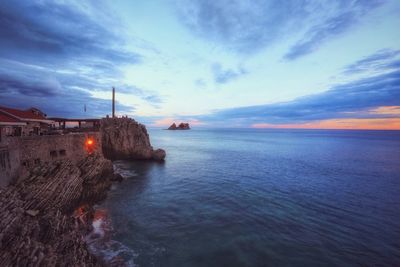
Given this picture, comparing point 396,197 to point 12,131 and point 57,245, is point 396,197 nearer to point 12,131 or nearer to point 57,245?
point 57,245

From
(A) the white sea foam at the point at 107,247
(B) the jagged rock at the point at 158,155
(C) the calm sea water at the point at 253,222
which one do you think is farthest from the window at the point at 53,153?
(B) the jagged rock at the point at 158,155

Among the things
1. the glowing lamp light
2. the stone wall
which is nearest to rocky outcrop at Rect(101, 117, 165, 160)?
the stone wall

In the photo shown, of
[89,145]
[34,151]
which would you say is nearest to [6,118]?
[34,151]

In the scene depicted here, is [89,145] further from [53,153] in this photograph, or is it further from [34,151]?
[34,151]

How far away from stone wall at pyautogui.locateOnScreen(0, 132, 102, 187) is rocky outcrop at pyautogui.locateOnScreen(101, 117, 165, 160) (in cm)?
2088

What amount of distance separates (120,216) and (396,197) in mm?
37682

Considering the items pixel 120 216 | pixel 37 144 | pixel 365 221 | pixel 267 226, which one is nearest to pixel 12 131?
pixel 37 144

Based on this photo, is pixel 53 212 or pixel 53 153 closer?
pixel 53 212

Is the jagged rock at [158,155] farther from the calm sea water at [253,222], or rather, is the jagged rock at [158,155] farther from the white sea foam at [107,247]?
the white sea foam at [107,247]

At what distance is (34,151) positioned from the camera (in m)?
25.0

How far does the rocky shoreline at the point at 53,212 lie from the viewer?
38.8 ft

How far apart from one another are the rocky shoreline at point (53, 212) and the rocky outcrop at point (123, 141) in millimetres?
20605

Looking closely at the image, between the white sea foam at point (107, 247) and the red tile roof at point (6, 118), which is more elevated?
the red tile roof at point (6, 118)

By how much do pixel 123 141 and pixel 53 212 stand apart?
39488 millimetres
